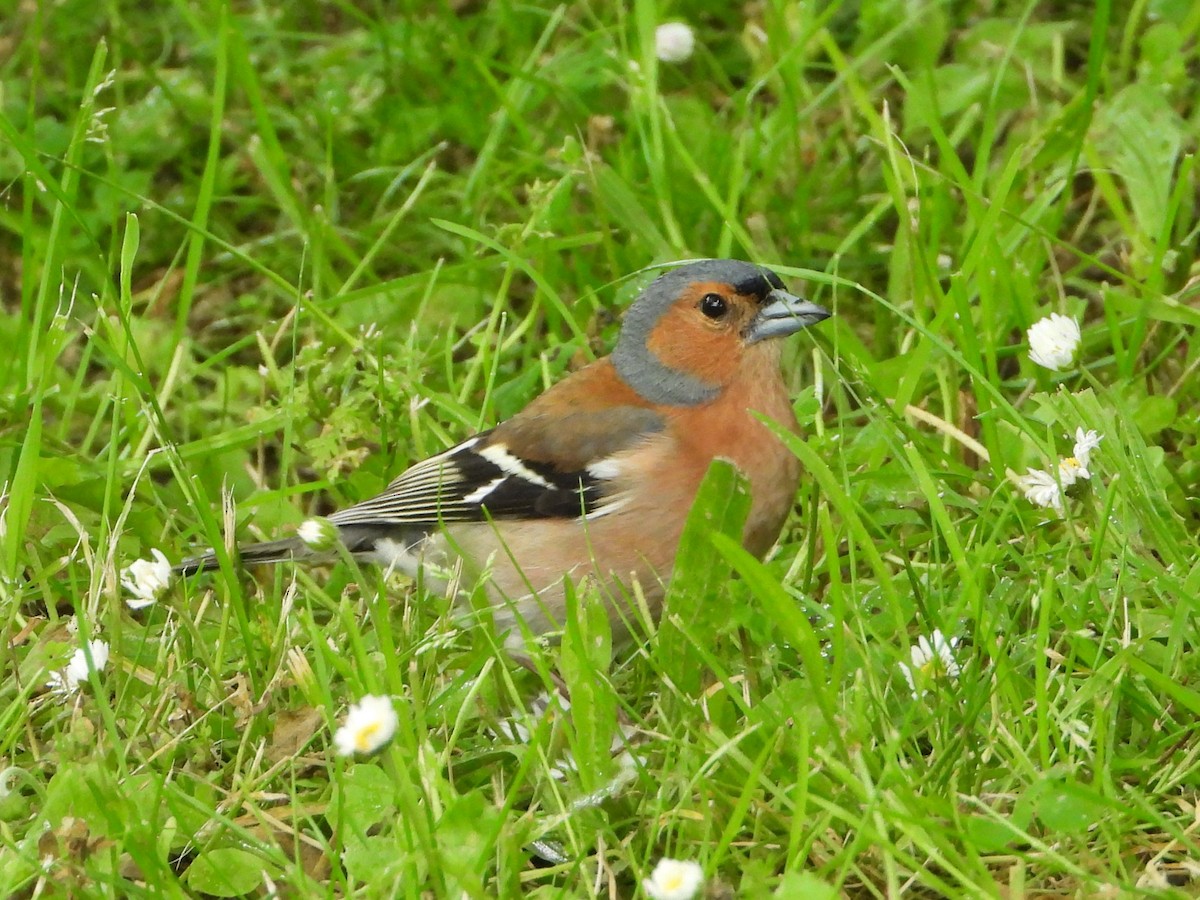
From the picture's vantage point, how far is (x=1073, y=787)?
7.98ft

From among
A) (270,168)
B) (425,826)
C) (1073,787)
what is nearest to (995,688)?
(1073,787)

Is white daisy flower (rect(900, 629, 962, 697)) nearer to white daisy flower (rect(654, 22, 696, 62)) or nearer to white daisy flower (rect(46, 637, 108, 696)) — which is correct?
white daisy flower (rect(46, 637, 108, 696))

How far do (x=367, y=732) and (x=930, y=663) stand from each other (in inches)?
37.8

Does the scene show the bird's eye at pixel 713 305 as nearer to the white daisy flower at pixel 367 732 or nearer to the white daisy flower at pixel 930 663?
the white daisy flower at pixel 930 663

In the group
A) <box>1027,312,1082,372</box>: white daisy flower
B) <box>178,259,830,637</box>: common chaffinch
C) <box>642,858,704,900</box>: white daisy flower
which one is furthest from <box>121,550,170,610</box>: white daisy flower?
<box>1027,312,1082,372</box>: white daisy flower

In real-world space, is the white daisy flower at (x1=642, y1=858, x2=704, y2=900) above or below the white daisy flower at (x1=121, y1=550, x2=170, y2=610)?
above

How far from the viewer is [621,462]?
3619 mm

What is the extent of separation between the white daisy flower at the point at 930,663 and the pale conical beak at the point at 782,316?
910 millimetres

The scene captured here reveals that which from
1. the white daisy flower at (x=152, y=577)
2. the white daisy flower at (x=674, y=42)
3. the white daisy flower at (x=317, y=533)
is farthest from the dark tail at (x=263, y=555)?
the white daisy flower at (x=674, y=42)

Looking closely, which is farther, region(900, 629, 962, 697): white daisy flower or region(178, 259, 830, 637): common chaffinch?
region(178, 259, 830, 637): common chaffinch

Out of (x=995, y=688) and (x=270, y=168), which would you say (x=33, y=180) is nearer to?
(x=270, y=168)

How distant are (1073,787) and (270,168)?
3063mm

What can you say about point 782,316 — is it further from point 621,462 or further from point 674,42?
point 674,42

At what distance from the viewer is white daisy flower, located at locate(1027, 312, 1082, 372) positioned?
133 inches
